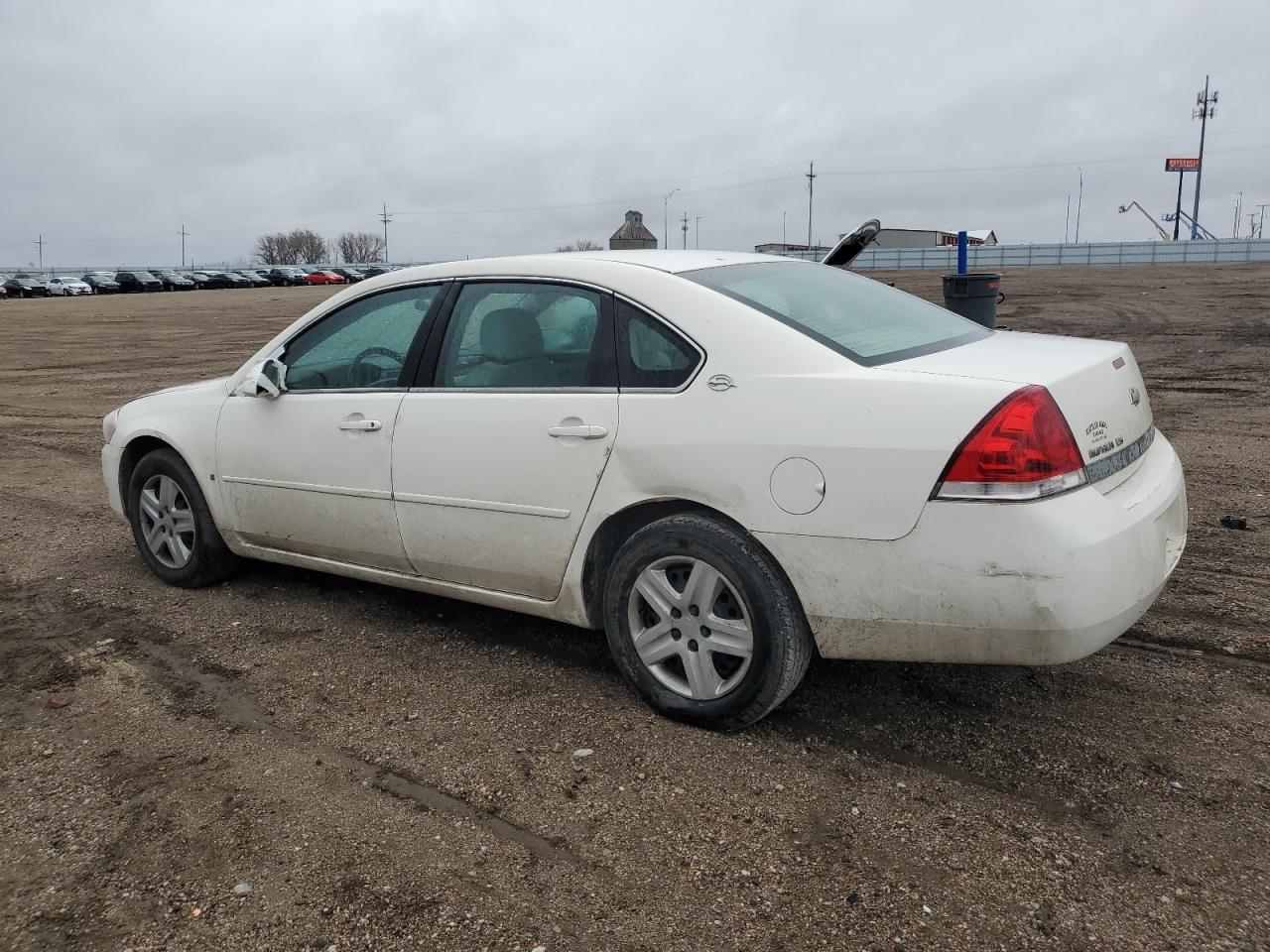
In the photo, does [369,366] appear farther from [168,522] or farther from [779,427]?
[779,427]

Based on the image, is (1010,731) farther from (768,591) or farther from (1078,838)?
(768,591)

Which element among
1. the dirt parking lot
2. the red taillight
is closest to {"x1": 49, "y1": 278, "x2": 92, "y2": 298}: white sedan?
the dirt parking lot

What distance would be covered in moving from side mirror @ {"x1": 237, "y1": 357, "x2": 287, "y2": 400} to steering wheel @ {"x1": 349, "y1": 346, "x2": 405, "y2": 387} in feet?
1.28

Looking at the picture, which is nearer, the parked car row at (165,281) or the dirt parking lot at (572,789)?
the dirt parking lot at (572,789)

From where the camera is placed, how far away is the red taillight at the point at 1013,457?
2.85 metres

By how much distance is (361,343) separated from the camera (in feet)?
14.6

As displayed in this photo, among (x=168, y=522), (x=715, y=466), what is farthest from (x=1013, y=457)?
(x=168, y=522)

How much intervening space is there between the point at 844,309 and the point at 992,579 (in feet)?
4.07

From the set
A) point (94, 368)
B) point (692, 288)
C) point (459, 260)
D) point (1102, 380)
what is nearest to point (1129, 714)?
point (1102, 380)

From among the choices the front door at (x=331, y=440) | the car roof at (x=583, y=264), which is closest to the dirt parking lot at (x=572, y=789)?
the front door at (x=331, y=440)

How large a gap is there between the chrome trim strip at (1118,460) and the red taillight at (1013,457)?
0.39 ft

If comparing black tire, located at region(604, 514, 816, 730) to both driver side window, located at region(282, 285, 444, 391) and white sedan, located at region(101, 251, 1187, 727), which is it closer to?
white sedan, located at region(101, 251, 1187, 727)

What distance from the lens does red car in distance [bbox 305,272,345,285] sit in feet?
226

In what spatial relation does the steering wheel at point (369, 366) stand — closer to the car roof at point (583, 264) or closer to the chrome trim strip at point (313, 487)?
the car roof at point (583, 264)
